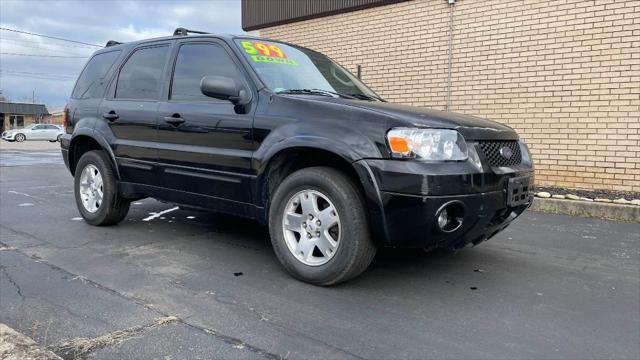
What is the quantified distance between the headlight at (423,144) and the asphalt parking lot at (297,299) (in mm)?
991

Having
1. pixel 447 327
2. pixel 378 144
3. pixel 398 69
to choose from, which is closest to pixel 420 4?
pixel 398 69

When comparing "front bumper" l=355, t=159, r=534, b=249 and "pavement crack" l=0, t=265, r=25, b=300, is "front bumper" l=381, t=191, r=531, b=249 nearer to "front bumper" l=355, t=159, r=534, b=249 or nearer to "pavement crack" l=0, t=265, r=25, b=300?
"front bumper" l=355, t=159, r=534, b=249

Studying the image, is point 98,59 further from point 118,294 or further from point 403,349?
point 403,349

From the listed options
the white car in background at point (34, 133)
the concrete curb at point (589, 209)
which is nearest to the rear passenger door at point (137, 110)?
the concrete curb at point (589, 209)

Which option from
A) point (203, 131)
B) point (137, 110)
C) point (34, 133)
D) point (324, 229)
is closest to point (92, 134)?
point (137, 110)

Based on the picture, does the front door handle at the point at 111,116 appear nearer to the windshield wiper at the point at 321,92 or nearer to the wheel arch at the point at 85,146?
the wheel arch at the point at 85,146

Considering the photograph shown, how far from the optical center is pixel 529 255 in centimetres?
458

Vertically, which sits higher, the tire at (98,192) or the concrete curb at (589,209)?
the tire at (98,192)

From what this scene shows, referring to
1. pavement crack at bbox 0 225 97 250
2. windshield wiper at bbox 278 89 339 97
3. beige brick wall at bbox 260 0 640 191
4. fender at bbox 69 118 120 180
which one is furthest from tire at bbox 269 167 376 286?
beige brick wall at bbox 260 0 640 191

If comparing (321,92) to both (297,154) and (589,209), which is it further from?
(589,209)

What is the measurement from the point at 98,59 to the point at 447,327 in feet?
15.4

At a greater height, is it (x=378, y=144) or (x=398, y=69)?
(x=398, y=69)

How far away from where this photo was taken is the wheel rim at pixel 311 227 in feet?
11.3

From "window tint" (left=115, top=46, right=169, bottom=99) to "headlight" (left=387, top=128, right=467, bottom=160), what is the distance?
8.37 ft
